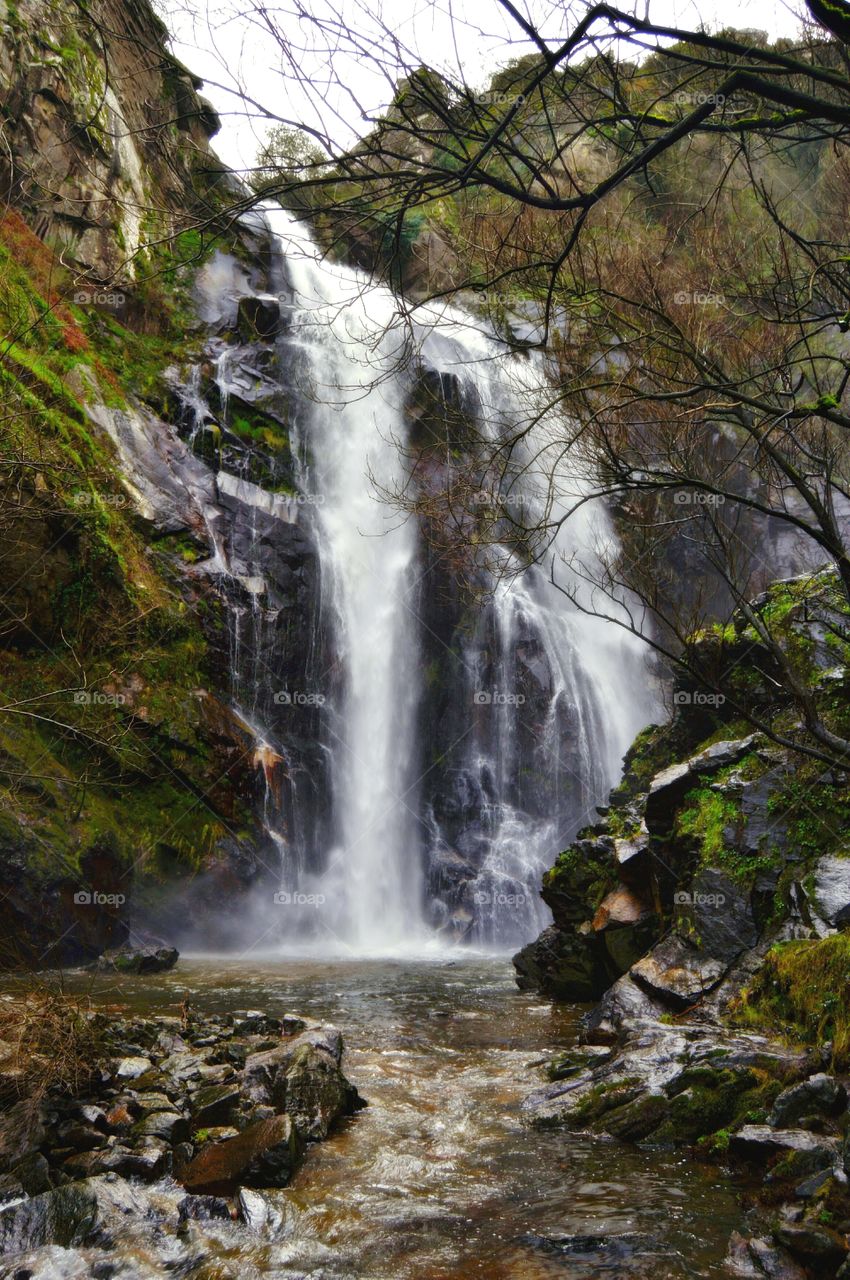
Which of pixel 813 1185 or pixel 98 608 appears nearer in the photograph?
pixel 813 1185

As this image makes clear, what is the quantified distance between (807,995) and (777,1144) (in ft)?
4.55

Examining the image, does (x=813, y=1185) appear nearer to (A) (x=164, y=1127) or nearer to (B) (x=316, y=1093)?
(B) (x=316, y=1093)

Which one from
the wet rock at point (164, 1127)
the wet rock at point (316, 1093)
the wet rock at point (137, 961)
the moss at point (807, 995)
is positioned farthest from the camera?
the wet rock at point (137, 961)

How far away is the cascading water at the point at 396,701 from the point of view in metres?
14.8

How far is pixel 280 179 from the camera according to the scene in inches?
113

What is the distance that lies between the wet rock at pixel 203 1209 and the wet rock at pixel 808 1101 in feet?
8.34

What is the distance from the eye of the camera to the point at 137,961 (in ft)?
32.5

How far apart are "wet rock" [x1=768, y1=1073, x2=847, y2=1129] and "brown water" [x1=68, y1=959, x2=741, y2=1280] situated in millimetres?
393

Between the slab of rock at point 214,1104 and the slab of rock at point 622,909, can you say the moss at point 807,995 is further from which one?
the slab of rock at point 214,1104

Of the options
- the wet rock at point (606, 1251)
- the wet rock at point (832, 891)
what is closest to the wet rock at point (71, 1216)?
the wet rock at point (606, 1251)

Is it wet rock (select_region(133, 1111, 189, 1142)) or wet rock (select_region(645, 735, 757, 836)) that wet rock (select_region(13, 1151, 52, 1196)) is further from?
wet rock (select_region(645, 735, 757, 836))

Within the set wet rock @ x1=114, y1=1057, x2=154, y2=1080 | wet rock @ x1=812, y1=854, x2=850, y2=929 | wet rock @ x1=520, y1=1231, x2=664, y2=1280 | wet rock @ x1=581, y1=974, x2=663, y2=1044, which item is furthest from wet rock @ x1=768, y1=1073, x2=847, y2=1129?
wet rock @ x1=114, y1=1057, x2=154, y2=1080

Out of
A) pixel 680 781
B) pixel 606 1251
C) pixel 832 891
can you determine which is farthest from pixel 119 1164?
pixel 680 781

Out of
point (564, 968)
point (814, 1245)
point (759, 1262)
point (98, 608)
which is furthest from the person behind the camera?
point (98, 608)
